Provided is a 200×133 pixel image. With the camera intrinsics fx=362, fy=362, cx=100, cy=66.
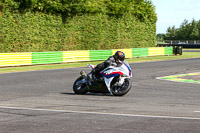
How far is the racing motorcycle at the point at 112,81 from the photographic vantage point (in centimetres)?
1127

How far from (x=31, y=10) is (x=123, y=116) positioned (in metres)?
24.6

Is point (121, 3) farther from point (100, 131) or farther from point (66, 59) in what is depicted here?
point (100, 131)

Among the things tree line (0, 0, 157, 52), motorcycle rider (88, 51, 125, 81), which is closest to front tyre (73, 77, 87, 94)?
motorcycle rider (88, 51, 125, 81)

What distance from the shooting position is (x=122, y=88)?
11359 mm

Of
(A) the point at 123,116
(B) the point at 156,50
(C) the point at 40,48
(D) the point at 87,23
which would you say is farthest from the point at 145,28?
(A) the point at 123,116

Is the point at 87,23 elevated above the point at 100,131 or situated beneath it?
elevated above

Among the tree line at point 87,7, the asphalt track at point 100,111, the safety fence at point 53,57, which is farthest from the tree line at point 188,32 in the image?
the asphalt track at point 100,111

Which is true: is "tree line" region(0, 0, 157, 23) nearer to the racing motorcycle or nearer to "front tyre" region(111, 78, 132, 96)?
the racing motorcycle

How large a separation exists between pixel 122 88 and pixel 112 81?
0.42 meters

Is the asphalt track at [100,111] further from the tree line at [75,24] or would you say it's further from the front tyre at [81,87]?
the tree line at [75,24]

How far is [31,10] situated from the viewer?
30922 mm

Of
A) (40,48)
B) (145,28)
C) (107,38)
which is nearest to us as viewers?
(40,48)

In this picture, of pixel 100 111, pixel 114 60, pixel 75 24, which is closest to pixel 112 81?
pixel 114 60

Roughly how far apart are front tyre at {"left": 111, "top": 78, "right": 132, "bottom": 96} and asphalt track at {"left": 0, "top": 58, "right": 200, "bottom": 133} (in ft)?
0.78
